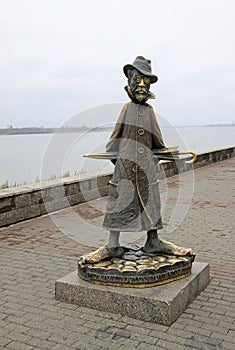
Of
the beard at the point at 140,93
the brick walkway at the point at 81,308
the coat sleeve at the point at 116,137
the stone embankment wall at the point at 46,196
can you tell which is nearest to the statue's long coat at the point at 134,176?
the coat sleeve at the point at 116,137

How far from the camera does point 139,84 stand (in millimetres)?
4613

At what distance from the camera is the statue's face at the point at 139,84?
15.1ft

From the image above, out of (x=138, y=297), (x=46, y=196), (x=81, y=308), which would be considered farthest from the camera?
(x=46, y=196)

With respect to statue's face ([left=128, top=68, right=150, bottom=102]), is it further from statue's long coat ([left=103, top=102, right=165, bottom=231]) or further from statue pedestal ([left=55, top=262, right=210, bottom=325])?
statue pedestal ([left=55, top=262, right=210, bottom=325])

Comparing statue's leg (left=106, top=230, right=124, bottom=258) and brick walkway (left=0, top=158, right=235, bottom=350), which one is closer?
brick walkway (left=0, top=158, right=235, bottom=350)

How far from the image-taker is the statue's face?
15.1ft

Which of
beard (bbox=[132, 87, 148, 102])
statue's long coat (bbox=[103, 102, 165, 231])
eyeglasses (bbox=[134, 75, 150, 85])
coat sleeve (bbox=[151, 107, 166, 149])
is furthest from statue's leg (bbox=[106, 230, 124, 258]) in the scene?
eyeglasses (bbox=[134, 75, 150, 85])

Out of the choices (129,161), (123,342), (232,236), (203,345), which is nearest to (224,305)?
(203,345)

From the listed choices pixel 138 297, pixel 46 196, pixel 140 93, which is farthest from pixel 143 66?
pixel 46 196

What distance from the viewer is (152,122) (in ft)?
15.8

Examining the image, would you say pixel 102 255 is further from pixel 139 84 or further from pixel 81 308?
pixel 139 84

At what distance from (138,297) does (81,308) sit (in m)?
0.65

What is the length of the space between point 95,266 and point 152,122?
159cm

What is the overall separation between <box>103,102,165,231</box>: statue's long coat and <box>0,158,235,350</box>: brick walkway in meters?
0.94
